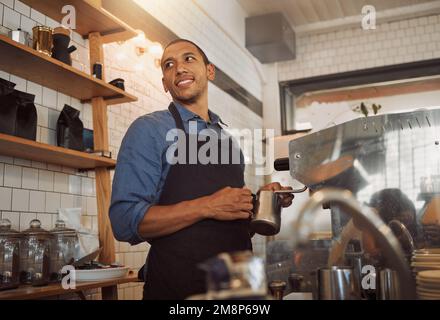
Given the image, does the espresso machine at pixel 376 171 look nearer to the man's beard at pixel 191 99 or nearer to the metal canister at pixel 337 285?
the metal canister at pixel 337 285

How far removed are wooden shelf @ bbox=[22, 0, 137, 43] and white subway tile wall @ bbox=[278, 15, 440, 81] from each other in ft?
10.3

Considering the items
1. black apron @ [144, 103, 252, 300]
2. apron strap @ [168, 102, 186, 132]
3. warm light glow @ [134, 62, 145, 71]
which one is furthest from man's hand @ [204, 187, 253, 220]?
warm light glow @ [134, 62, 145, 71]

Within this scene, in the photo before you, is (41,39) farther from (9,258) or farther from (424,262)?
(424,262)

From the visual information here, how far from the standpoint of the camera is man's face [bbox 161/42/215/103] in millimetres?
1862

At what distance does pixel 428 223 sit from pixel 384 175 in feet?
0.64

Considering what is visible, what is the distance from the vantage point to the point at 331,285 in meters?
1.01

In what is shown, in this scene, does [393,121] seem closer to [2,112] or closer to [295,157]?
[295,157]

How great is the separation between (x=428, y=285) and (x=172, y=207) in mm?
769

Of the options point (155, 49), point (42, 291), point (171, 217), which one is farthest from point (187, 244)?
point (155, 49)

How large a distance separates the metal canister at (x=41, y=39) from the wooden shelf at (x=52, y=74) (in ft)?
0.27

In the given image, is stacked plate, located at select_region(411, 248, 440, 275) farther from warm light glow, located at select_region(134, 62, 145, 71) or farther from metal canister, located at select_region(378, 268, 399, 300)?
warm light glow, located at select_region(134, 62, 145, 71)

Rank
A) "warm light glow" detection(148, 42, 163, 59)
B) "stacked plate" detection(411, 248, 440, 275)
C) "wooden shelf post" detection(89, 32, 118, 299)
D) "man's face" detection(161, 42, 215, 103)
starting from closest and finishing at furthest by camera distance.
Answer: "stacked plate" detection(411, 248, 440, 275), "man's face" detection(161, 42, 215, 103), "wooden shelf post" detection(89, 32, 118, 299), "warm light glow" detection(148, 42, 163, 59)

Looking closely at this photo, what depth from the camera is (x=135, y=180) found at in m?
1.54
